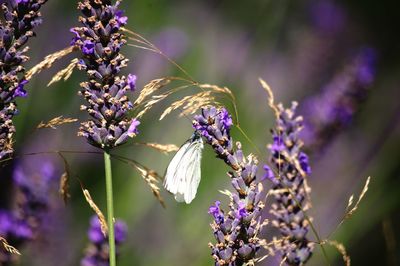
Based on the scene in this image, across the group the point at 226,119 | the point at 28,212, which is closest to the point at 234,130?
the point at 28,212

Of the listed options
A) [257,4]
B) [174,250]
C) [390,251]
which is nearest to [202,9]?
[257,4]

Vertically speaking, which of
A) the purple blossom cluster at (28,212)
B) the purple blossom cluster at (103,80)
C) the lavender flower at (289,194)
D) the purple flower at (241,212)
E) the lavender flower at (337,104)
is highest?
the lavender flower at (337,104)

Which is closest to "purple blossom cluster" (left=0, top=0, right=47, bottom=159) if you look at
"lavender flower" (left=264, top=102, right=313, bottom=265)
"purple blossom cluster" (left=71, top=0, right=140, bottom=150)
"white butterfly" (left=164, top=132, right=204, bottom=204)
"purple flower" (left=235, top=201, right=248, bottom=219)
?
"purple blossom cluster" (left=71, top=0, right=140, bottom=150)

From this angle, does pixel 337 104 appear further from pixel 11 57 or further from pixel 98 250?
pixel 11 57

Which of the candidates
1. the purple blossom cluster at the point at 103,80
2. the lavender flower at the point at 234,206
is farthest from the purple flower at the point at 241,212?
the purple blossom cluster at the point at 103,80

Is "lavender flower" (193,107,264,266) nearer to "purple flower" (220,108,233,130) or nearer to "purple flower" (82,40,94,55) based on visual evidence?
"purple flower" (220,108,233,130)

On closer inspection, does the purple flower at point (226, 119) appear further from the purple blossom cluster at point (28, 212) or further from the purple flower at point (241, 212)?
the purple blossom cluster at point (28, 212)
